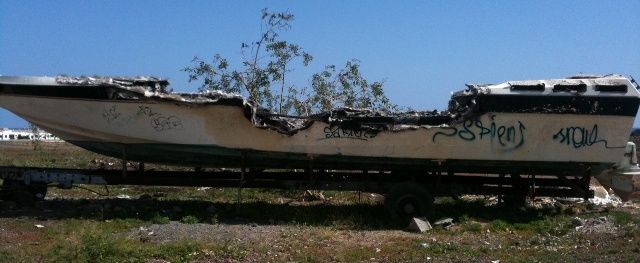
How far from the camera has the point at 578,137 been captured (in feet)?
34.0

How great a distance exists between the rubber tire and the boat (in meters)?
0.45

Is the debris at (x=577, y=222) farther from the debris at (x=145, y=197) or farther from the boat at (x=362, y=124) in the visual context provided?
the debris at (x=145, y=197)

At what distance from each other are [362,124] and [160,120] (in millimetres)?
3011

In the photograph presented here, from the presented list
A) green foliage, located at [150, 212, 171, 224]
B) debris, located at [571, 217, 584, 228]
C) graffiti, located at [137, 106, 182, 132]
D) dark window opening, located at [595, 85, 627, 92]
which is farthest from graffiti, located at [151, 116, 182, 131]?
dark window opening, located at [595, 85, 627, 92]

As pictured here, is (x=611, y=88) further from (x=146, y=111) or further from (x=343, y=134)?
(x=146, y=111)

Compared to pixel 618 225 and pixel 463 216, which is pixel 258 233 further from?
pixel 618 225

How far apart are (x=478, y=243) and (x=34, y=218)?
6099mm

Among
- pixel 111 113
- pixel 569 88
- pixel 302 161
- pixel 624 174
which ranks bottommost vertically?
pixel 624 174

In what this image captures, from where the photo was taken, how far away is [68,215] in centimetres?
1005

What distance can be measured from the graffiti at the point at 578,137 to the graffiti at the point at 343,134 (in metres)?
2.81

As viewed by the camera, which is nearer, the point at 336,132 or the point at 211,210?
the point at 336,132

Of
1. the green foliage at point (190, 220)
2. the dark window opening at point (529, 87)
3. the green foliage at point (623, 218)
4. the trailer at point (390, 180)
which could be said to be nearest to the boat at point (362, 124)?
the dark window opening at point (529, 87)

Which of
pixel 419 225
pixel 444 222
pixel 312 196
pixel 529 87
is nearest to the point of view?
pixel 419 225

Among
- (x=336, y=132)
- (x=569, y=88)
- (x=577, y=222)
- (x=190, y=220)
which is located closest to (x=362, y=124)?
(x=336, y=132)
